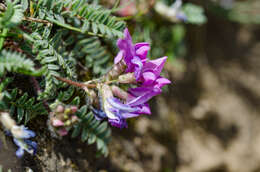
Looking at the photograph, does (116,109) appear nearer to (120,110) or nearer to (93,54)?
(120,110)

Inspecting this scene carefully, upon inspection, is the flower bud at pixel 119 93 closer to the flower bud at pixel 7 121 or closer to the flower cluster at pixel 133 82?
the flower cluster at pixel 133 82

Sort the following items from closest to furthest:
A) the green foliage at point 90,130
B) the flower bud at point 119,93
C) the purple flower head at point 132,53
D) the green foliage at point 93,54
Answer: the purple flower head at point 132,53 < the flower bud at point 119,93 < the green foliage at point 90,130 < the green foliage at point 93,54

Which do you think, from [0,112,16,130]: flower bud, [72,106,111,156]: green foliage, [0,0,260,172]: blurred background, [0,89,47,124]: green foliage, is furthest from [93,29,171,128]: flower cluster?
[0,0,260,172]: blurred background

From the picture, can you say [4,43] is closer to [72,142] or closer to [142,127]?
[72,142]

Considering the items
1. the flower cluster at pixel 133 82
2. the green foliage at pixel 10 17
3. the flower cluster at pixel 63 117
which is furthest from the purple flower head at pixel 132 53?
the green foliage at pixel 10 17

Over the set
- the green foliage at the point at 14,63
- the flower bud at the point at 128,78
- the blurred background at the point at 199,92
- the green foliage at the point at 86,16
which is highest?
the green foliage at the point at 86,16
